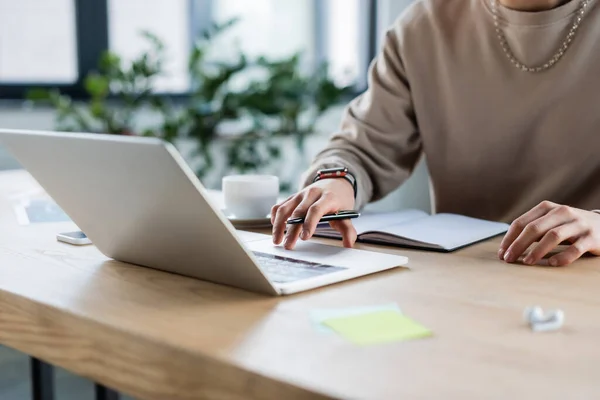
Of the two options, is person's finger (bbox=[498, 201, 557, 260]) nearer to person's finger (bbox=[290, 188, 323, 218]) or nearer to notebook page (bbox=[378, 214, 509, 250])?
notebook page (bbox=[378, 214, 509, 250])

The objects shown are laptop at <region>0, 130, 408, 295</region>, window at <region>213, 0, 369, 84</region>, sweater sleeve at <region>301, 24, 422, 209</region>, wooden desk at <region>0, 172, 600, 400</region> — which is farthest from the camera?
window at <region>213, 0, 369, 84</region>

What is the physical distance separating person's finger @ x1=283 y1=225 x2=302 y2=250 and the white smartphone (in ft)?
0.92

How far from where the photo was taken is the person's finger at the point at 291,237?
103cm

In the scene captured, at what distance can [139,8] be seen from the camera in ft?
10.6

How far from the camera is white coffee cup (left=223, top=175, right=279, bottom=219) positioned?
49.1 inches

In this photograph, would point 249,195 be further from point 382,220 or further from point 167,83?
point 167,83

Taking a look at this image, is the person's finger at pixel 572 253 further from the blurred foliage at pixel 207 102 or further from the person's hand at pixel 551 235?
the blurred foliage at pixel 207 102

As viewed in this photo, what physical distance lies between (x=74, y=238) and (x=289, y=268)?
37 centimetres

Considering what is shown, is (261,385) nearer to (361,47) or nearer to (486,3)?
(486,3)

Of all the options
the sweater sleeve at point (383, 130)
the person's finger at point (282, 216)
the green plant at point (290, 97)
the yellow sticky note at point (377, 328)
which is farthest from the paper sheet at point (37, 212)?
the green plant at point (290, 97)

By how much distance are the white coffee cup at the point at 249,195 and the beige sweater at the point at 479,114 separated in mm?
161

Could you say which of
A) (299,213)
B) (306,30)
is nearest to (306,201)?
(299,213)

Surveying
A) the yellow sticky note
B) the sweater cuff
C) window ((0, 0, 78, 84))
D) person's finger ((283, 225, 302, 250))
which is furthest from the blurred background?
the yellow sticky note

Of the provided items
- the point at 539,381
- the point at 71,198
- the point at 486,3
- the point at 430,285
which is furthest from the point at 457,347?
the point at 486,3
